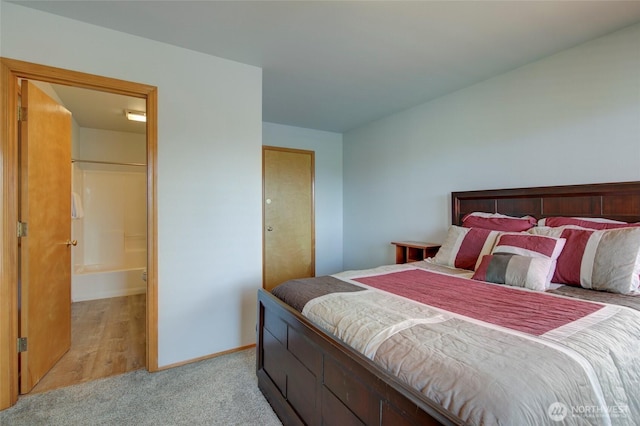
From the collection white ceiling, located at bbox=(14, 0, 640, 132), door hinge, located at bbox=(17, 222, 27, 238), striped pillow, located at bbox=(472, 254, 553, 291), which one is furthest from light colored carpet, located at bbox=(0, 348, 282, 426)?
white ceiling, located at bbox=(14, 0, 640, 132)

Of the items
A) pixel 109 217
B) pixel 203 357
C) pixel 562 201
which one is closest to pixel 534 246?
pixel 562 201

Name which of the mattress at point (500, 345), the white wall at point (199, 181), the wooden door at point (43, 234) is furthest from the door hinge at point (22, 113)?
the mattress at point (500, 345)

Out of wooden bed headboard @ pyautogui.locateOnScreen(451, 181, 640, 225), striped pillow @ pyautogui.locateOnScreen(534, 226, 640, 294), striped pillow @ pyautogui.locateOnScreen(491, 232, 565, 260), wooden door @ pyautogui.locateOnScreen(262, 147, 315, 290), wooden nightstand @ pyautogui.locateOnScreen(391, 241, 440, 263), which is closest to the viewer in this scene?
striped pillow @ pyautogui.locateOnScreen(534, 226, 640, 294)

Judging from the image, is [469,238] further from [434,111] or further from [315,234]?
[315,234]

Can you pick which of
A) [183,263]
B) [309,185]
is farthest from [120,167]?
[183,263]

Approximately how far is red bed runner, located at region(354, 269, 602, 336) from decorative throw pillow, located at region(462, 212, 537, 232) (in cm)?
75

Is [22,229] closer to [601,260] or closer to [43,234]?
[43,234]

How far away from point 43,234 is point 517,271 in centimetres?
318

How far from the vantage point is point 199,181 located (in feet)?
8.08

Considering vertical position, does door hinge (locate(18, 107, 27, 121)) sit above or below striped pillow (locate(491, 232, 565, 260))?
above

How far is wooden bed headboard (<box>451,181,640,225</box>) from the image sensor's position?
6.70ft

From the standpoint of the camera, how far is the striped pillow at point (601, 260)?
5.41 feet
